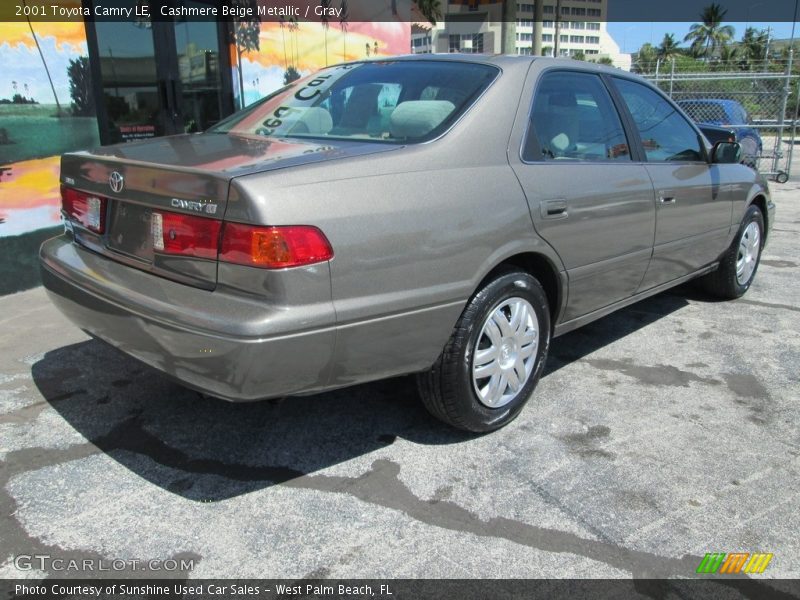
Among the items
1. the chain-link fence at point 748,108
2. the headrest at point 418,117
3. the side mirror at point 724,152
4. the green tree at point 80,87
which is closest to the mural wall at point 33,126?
the green tree at point 80,87

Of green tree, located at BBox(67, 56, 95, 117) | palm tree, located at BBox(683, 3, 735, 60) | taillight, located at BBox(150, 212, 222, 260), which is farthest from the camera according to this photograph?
palm tree, located at BBox(683, 3, 735, 60)

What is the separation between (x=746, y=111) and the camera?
13008 mm

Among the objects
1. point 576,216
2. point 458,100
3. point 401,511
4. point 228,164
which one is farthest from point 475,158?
point 401,511

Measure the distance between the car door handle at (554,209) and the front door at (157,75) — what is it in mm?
4641

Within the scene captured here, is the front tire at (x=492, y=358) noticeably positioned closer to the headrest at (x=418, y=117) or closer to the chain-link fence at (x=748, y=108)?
the headrest at (x=418, y=117)

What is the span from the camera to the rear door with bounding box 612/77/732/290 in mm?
3869

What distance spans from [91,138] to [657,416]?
519 cm

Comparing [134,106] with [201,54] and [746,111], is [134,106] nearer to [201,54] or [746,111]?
[201,54]

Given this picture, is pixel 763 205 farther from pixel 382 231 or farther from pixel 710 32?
pixel 710 32

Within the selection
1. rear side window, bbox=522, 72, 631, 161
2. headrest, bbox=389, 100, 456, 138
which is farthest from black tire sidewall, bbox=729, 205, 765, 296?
headrest, bbox=389, 100, 456, 138

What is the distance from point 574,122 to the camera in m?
3.42

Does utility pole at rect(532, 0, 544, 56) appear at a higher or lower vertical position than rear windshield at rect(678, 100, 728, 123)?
higher

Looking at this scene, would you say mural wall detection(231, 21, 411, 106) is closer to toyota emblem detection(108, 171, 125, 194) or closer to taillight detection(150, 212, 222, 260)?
toyota emblem detection(108, 171, 125, 194)

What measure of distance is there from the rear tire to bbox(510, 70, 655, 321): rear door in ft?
5.12
